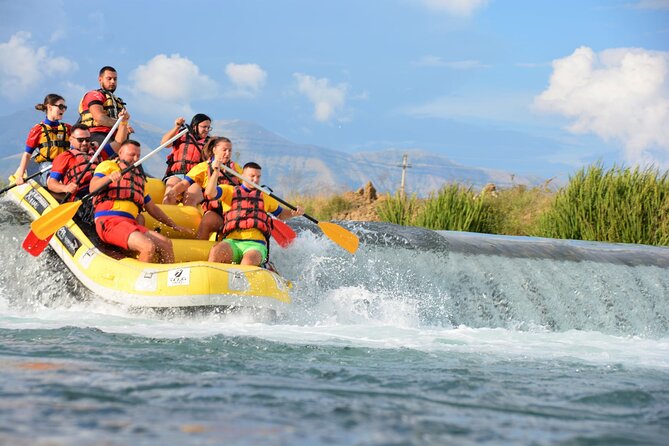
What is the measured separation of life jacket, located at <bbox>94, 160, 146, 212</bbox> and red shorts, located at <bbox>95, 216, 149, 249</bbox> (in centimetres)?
15

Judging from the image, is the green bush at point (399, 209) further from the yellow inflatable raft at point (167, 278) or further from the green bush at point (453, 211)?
the yellow inflatable raft at point (167, 278)

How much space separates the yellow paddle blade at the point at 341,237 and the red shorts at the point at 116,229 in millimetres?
1674

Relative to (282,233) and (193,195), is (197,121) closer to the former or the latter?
(193,195)

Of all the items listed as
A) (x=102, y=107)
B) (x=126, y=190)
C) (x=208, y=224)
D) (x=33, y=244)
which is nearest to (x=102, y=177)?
(x=126, y=190)

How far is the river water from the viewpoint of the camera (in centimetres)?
379

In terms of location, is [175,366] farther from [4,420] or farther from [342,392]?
[4,420]

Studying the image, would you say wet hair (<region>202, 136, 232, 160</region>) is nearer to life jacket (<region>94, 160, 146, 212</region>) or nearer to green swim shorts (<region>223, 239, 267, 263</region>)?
life jacket (<region>94, 160, 146, 212</region>)

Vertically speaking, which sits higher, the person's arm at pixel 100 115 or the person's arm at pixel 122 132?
the person's arm at pixel 100 115

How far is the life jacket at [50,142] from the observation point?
8523 millimetres

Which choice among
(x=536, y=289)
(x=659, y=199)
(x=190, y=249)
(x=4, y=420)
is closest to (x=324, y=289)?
(x=190, y=249)

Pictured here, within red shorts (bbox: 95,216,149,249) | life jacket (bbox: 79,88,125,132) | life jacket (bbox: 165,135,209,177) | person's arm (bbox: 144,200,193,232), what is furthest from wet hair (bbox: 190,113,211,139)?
red shorts (bbox: 95,216,149,249)

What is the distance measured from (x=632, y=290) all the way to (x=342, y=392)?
5944 millimetres

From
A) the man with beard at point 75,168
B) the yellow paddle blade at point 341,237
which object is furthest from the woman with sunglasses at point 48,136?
the yellow paddle blade at point 341,237

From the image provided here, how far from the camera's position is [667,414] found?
4.41 meters
